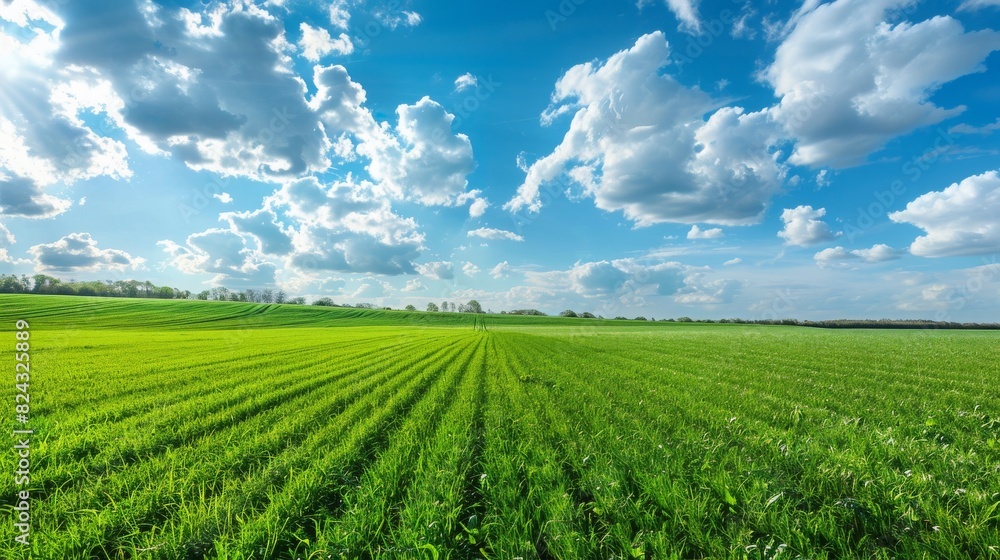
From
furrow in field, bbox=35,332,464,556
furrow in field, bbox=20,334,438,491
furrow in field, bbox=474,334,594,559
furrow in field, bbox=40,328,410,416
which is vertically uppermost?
furrow in field, bbox=474,334,594,559

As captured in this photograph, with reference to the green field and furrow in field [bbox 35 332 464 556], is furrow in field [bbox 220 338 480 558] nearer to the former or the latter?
the green field

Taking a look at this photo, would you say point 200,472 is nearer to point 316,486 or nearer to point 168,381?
point 316,486

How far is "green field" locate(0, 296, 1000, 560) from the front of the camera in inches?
140

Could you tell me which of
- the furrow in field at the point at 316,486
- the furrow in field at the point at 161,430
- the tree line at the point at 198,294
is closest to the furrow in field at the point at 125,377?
the furrow in field at the point at 161,430

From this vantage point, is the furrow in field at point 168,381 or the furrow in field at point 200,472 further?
the furrow in field at point 168,381

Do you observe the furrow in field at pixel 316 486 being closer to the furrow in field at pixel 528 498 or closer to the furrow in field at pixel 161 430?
the furrow in field at pixel 528 498

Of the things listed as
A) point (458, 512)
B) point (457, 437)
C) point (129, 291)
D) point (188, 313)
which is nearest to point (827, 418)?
point (457, 437)

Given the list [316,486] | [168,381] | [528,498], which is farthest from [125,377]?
[528,498]

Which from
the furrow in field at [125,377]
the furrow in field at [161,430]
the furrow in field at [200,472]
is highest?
the furrow in field at [200,472]

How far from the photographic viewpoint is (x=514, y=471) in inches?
201

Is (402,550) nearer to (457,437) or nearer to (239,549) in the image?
(239,549)

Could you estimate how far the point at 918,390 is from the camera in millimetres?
9945

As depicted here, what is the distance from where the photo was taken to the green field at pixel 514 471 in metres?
3.56

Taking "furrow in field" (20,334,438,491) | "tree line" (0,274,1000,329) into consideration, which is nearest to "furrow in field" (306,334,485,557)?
"furrow in field" (20,334,438,491)
